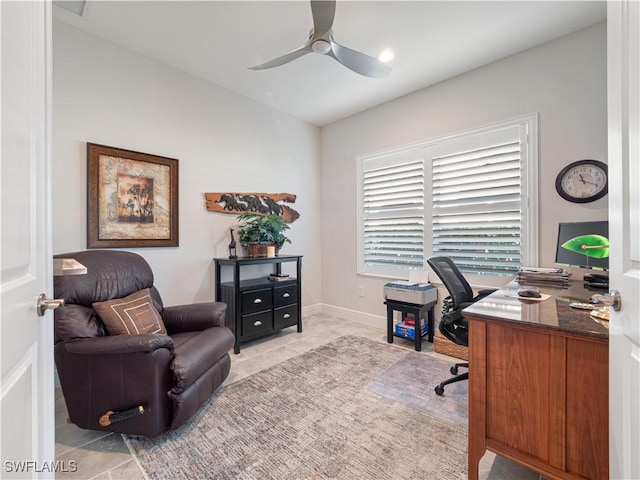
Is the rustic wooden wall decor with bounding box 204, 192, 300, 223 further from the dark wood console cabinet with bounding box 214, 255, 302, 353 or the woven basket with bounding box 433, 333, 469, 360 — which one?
the woven basket with bounding box 433, 333, 469, 360

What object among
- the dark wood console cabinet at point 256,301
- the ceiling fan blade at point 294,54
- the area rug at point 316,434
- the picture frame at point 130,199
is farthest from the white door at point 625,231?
the picture frame at point 130,199

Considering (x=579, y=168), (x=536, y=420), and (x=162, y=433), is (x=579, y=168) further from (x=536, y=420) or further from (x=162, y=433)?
(x=162, y=433)

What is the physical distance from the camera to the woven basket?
9.04ft

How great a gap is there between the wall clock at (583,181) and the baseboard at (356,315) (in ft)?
7.59

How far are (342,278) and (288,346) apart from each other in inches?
55.9

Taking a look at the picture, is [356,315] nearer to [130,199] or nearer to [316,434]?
[316,434]

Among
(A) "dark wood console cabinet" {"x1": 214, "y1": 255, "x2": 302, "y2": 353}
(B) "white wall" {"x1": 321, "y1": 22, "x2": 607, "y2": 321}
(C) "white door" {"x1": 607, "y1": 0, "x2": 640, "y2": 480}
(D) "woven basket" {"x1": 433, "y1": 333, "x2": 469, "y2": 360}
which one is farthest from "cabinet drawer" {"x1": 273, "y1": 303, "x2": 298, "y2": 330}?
(C) "white door" {"x1": 607, "y1": 0, "x2": 640, "y2": 480}

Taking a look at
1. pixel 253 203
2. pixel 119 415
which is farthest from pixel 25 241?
pixel 253 203

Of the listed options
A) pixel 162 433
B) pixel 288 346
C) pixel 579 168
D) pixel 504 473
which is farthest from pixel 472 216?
pixel 162 433

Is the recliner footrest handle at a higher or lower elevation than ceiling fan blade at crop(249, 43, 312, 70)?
lower

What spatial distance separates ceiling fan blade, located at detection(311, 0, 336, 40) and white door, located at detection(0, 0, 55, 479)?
4.28 ft

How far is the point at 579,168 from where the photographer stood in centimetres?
237

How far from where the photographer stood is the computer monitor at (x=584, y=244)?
169 cm

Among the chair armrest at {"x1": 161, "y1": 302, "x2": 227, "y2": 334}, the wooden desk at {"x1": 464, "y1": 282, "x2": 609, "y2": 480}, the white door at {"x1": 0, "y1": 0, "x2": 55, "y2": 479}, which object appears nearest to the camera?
the white door at {"x1": 0, "y1": 0, "x2": 55, "y2": 479}
